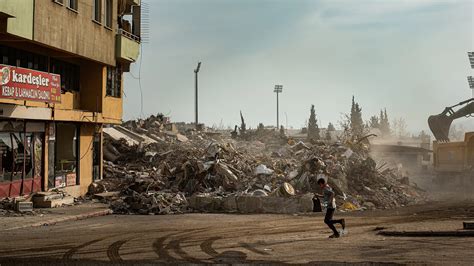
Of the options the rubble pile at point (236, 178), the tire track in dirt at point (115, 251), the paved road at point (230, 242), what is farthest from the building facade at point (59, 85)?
the tire track in dirt at point (115, 251)

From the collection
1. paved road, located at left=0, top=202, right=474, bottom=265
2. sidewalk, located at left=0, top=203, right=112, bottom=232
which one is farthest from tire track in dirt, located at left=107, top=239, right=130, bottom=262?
sidewalk, located at left=0, top=203, right=112, bottom=232

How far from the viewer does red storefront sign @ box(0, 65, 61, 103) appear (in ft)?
60.1

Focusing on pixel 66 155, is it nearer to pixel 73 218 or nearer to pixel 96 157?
pixel 96 157

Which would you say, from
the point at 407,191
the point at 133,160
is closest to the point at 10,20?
the point at 133,160

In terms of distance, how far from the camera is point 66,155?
25.4 m

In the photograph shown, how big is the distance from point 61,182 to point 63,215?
5.58 meters

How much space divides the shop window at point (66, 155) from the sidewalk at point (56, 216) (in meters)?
2.24

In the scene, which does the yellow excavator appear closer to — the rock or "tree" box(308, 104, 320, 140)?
the rock

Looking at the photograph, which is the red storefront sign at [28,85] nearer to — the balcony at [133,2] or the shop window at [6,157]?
the shop window at [6,157]

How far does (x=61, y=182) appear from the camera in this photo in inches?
961

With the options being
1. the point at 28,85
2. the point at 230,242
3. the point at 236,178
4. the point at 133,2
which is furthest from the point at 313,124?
the point at 230,242

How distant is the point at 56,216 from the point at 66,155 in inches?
277

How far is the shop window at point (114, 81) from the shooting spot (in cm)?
2816

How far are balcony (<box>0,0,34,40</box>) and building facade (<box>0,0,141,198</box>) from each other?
1.4 inches
